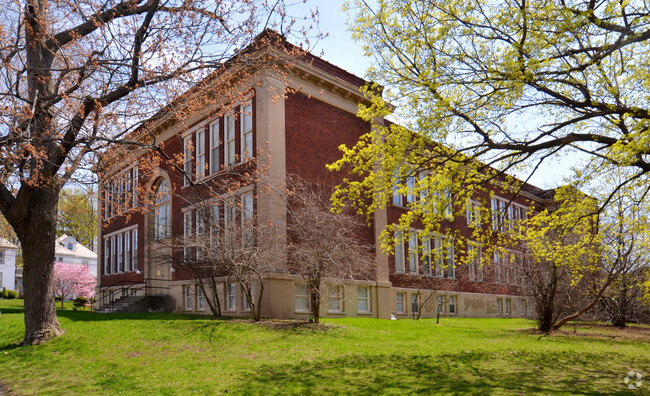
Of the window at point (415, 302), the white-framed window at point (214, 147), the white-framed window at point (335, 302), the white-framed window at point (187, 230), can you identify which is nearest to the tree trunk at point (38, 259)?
the white-framed window at point (187, 230)

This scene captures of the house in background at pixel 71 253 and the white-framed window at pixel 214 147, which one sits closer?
the white-framed window at pixel 214 147

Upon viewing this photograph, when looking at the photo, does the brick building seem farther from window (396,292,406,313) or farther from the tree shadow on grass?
the tree shadow on grass

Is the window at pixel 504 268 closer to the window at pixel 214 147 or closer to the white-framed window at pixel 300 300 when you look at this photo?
the white-framed window at pixel 300 300

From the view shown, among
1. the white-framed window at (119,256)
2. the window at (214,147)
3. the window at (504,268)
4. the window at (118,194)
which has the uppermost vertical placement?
the window at (214,147)

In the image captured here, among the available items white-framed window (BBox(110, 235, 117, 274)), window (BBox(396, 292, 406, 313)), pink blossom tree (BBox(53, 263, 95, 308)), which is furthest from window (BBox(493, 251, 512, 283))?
pink blossom tree (BBox(53, 263, 95, 308))

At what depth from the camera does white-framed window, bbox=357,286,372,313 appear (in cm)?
2546

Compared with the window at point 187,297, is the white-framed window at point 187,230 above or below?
above

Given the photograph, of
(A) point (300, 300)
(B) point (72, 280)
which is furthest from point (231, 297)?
(B) point (72, 280)

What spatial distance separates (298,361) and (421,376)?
108 inches

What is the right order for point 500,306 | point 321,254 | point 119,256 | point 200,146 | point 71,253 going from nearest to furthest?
point 321,254, point 200,146, point 119,256, point 500,306, point 71,253

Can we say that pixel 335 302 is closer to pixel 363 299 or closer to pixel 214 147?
pixel 363 299

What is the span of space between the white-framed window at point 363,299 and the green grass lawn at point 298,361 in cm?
782

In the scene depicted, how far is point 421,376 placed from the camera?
9984 mm

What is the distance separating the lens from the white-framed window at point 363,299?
25464mm
